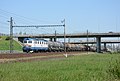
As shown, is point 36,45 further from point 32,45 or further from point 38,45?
point 32,45

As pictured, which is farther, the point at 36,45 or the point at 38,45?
the point at 38,45

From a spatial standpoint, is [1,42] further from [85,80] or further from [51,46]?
[85,80]

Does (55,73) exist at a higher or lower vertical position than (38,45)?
lower

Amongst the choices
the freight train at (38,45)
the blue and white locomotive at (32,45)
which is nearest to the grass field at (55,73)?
the blue and white locomotive at (32,45)

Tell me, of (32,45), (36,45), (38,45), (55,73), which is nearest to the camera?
(55,73)

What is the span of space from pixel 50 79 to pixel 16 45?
91446 millimetres

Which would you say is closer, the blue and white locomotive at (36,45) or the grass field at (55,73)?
the grass field at (55,73)

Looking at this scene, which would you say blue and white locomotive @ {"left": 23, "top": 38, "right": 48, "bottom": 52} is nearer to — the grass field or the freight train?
the freight train

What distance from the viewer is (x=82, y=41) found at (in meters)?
160

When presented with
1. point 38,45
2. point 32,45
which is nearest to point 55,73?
point 32,45

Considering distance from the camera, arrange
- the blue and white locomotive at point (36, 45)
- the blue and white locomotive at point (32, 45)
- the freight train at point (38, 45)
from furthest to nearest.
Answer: the freight train at point (38, 45)
the blue and white locomotive at point (36, 45)
the blue and white locomotive at point (32, 45)

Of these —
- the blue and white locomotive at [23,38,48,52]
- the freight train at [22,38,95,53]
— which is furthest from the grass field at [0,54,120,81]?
the freight train at [22,38,95,53]

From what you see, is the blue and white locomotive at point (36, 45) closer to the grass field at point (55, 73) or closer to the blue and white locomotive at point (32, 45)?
the blue and white locomotive at point (32, 45)

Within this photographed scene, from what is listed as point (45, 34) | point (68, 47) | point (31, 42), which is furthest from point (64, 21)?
A: point (45, 34)
